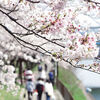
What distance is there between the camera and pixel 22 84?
49.7 feet

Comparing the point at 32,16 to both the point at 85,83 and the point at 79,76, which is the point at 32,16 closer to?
the point at 79,76

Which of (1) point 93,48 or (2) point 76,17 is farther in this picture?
(2) point 76,17

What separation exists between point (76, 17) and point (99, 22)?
2.40ft

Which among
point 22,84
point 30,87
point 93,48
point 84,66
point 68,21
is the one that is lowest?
point 22,84

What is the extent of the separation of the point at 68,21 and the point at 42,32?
1.42 ft

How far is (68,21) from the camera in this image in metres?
3.31

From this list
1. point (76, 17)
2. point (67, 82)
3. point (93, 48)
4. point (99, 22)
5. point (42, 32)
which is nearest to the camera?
point (93, 48)

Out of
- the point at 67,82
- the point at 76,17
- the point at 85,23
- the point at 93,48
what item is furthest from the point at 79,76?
the point at 93,48

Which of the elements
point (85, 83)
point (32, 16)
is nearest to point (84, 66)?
point (32, 16)

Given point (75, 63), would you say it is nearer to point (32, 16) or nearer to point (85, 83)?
point (32, 16)

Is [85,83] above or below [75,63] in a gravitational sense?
below

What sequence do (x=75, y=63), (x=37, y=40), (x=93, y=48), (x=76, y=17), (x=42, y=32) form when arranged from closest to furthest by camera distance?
1. (x=93, y=48)
2. (x=75, y=63)
3. (x=42, y=32)
4. (x=76, y=17)
5. (x=37, y=40)

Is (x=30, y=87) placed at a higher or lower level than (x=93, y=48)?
lower

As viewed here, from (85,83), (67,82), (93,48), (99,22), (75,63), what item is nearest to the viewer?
(93,48)
